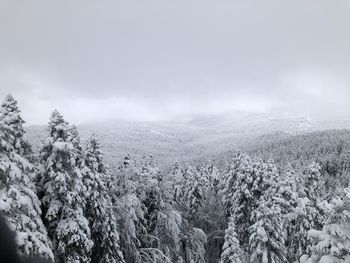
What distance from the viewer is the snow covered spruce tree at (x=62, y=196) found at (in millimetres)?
18658

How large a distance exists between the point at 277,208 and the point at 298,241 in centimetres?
400

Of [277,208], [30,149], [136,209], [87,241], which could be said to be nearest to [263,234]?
[277,208]

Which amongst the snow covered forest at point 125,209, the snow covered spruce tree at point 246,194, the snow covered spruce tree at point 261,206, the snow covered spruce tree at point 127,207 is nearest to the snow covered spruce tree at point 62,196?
the snow covered forest at point 125,209

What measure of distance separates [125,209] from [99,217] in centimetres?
274

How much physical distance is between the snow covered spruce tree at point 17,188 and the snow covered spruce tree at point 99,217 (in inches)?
194

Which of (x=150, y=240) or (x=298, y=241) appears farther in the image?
(x=298, y=241)

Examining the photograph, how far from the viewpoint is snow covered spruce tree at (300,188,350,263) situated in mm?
14094

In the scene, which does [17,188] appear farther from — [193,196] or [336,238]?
[193,196]

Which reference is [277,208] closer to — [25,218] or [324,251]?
[324,251]

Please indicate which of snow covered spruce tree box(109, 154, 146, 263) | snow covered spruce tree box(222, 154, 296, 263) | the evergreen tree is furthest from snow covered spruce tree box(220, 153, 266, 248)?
snow covered spruce tree box(109, 154, 146, 263)

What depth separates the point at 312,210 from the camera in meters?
34.4

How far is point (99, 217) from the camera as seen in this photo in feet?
76.3

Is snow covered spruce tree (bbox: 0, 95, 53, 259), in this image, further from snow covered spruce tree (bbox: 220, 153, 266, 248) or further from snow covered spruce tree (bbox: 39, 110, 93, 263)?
snow covered spruce tree (bbox: 220, 153, 266, 248)

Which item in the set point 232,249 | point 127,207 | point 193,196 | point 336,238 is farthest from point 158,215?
point 193,196
